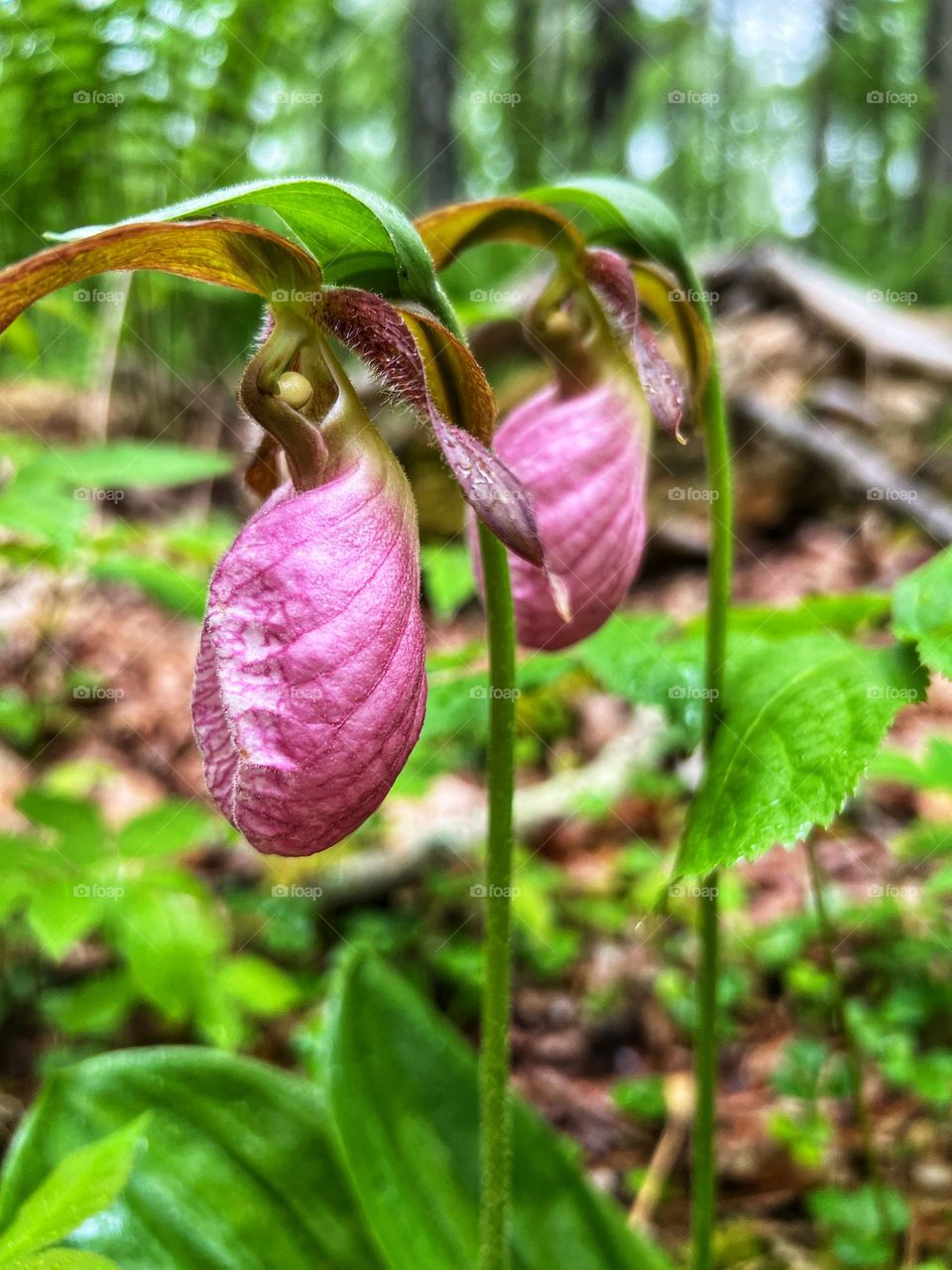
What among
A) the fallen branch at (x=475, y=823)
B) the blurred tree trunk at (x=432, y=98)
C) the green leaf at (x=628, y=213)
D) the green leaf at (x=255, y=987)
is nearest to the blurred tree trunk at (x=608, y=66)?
the blurred tree trunk at (x=432, y=98)

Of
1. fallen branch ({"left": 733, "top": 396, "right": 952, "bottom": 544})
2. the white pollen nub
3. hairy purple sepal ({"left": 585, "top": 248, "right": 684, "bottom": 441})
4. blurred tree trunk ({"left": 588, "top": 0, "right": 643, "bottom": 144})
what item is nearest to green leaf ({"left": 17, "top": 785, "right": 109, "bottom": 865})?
the white pollen nub

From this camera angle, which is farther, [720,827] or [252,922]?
[252,922]

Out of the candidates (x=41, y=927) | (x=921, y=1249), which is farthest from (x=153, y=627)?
(x=921, y=1249)

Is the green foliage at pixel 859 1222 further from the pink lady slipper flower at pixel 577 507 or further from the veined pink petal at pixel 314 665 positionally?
the veined pink petal at pixel 314 665

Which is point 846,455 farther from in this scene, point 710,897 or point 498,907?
point 498,907

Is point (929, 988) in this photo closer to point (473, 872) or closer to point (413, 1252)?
point (473, 872)
